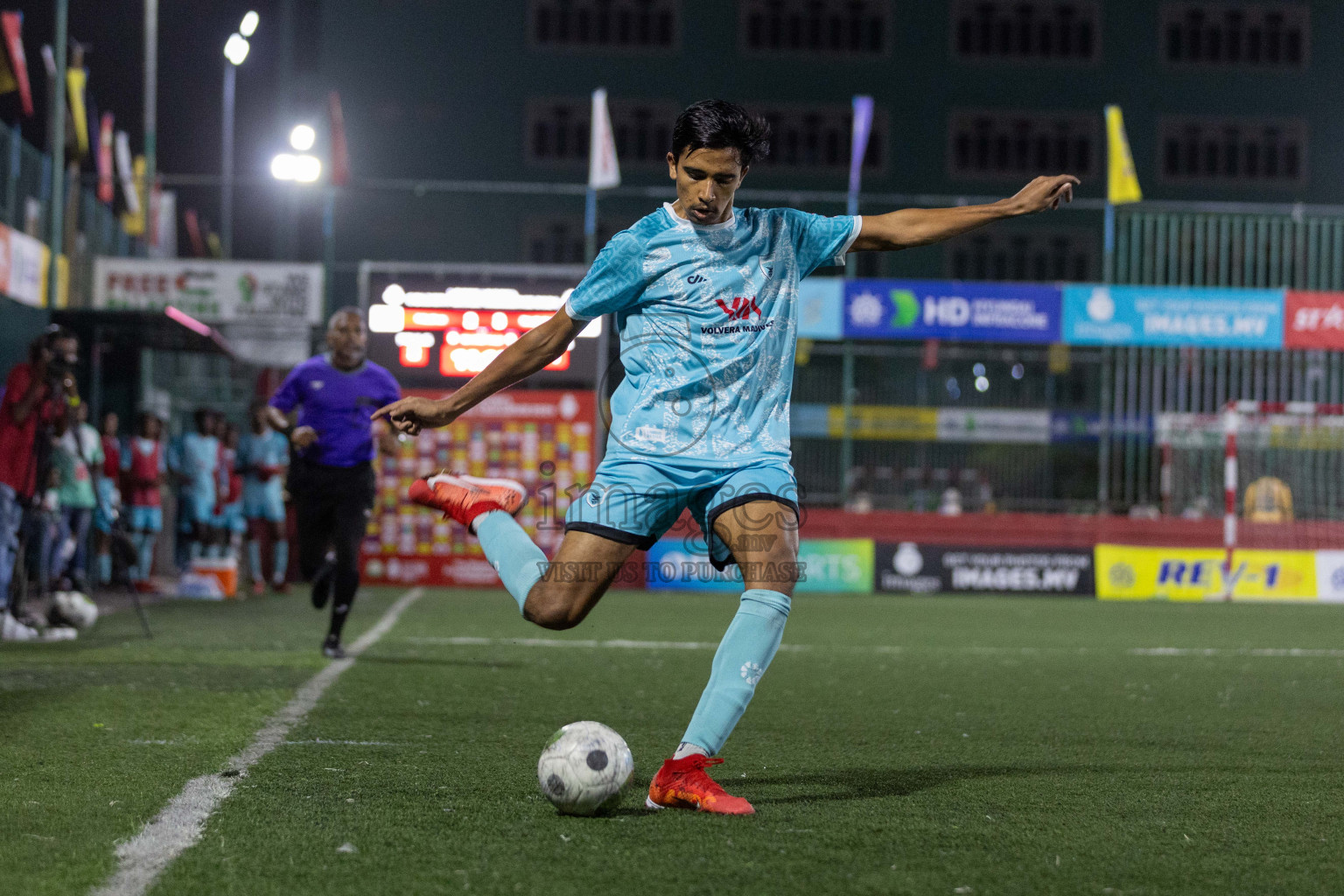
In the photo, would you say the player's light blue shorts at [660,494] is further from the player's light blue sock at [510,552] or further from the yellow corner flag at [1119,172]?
the yellow corner flag at [1119,172]

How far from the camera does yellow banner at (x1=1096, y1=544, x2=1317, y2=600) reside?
17.6 metres

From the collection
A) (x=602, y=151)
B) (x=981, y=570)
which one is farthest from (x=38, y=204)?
(x=981, y=570)

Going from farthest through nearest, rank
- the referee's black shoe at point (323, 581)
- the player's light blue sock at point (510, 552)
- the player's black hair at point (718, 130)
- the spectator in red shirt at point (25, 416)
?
the spectator in red shirt at point (25, 416), the referee's black shoe at point (323, 581), the player's light blue sock at point (510, 552), the player's black hair at point (718, 130)

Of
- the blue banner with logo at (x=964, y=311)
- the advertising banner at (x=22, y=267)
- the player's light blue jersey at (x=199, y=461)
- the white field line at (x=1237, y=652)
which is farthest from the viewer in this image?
the blue banner with logo at (x=964, y=311)

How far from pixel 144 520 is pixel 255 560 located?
4.76 feet

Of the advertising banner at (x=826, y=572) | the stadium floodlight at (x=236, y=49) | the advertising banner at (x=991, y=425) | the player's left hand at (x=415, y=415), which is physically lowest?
the advertising banner at (x=826, y=572)

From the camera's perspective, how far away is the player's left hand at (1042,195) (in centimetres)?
432

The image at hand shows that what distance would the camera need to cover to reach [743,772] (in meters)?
4.78

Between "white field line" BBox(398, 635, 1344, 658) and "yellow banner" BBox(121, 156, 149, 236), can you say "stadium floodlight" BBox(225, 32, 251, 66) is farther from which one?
"white field line" BBox(398, 635, 1344, 658)

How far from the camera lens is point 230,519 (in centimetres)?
1752

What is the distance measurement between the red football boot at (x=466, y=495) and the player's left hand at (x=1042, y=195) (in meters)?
1.74

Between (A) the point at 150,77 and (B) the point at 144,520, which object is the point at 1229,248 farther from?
(A) the point at 150,77

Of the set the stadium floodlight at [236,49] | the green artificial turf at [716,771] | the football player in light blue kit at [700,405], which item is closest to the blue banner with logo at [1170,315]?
the green artificial turf at [716,771]

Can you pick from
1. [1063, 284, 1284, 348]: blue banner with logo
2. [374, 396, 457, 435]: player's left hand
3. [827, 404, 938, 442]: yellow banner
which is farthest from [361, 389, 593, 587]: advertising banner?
[374, 396, 457, 435]: player's left hand
